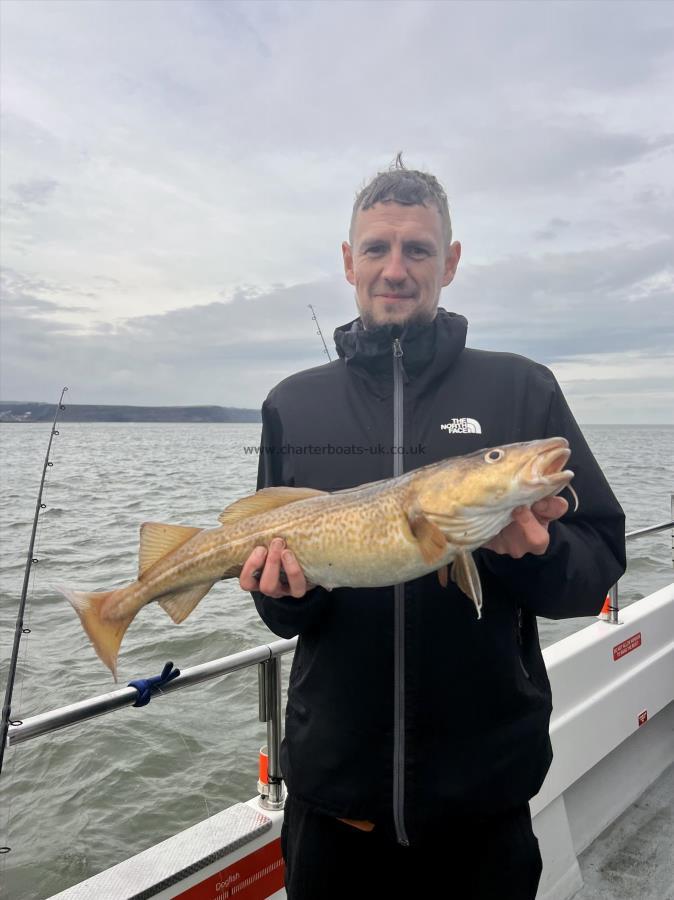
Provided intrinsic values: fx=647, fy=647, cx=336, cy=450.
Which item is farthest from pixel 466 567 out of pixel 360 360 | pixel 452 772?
pixel 360 360

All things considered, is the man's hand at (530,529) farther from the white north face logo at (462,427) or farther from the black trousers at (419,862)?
the black trousers at (419,862)

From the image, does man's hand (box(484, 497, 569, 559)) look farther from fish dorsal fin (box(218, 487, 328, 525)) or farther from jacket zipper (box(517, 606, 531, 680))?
fish dorsal fin (box(218, 487, 328, 525))

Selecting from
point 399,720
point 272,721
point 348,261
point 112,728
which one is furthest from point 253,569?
point 112,728

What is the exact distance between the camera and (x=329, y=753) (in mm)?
2102

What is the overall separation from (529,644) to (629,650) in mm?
2788

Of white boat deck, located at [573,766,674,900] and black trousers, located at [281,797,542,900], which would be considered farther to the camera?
white boat deck, located at [573,766,674,900]

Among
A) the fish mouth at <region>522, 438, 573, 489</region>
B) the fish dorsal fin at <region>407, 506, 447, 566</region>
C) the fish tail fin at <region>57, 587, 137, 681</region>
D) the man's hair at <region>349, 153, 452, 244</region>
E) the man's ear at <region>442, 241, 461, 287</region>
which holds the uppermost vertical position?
the man's hair at <region>349, 153, 452, 244</region>

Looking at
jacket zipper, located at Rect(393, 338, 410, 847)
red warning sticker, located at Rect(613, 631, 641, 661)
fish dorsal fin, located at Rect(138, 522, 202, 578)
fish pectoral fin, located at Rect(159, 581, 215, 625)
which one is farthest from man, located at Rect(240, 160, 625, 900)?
red warning sticker, located at Rect(613, 631, 641, 661)

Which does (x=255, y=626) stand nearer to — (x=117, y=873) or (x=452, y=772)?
(x=117, y=873)

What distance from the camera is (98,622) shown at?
2.30 m

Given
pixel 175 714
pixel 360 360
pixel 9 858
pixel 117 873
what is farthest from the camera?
pixel 175 714

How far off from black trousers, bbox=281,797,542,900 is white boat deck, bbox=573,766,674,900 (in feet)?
6.55

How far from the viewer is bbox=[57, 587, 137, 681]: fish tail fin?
2.27 m

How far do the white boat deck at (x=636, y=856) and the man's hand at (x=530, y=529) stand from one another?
282cm
